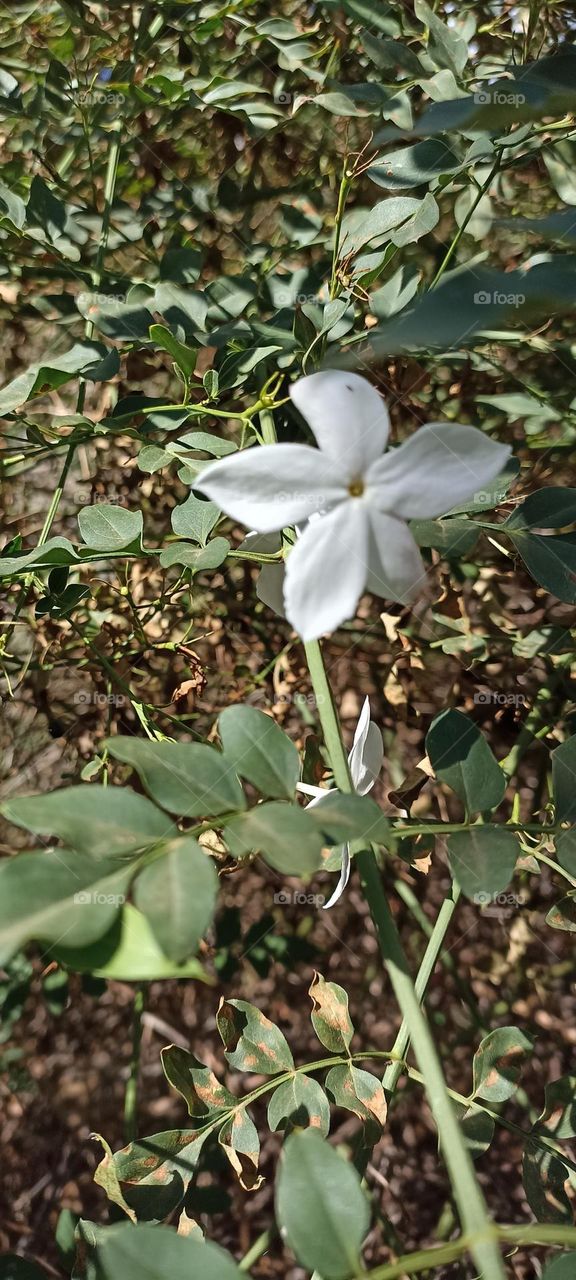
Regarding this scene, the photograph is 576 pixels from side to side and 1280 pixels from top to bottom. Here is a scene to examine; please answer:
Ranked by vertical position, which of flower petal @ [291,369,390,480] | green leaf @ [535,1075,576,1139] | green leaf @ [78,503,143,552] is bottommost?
green leaf @ [535,1075,576,1139]

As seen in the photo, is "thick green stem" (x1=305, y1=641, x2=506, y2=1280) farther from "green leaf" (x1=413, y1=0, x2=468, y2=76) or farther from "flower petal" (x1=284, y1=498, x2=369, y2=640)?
"green leaf" (x1=413, y1=0, x2=468, y2=76)

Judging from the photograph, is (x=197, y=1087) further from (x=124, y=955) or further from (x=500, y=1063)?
(x=124, y=955)

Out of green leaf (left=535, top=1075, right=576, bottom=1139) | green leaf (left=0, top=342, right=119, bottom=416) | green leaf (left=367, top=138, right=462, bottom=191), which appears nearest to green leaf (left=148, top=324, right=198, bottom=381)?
green leaf (left=0, top=342, right=119, bottom=416)

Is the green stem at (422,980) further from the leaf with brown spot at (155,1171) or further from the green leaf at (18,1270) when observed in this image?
the green leaf at (18,1270)

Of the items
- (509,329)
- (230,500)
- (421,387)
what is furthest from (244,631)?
(230,500)

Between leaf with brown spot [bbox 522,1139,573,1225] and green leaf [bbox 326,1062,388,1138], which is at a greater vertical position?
green leaf [bbox 326,1062,388,1138]

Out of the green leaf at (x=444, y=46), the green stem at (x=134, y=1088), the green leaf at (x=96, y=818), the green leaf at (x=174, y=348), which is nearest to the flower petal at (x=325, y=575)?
the green leaf at (x=96, y=818)
